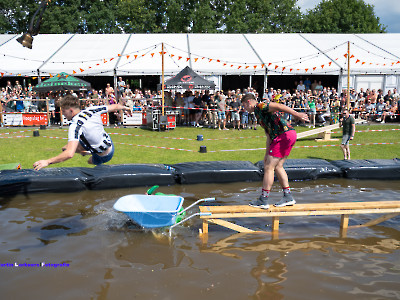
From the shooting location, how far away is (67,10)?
46625mm

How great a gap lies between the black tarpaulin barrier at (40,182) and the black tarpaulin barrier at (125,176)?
9.2 inches

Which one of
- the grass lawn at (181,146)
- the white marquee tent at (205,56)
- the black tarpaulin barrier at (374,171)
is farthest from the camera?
the white marquee tent at (205,56)

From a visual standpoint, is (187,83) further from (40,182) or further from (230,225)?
(230,225)

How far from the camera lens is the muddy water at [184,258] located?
420 cm

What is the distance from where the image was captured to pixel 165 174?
831 cm

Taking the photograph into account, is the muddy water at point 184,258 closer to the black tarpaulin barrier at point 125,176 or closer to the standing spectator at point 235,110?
the black tarpaulin barrier at point 125,176

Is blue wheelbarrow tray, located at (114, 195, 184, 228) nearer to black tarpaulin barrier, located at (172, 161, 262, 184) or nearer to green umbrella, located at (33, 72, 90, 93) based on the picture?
black tarpaulin barrier, located at (172, 161, 262, 184)

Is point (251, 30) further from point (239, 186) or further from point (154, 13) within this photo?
point (239, 186)

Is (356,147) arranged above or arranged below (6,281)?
above

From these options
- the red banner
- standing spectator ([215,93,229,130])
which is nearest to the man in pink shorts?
standing spectator ([215,93,229,130])

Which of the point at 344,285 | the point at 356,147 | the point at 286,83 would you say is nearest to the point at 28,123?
the point at 356,147

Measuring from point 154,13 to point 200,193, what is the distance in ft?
154

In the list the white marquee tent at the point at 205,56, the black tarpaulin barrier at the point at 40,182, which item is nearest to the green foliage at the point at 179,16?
the white marquee tent at the point at 205,56

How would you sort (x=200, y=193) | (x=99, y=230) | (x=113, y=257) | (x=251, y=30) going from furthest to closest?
1. (x=251, y=30)
2. (x=200, y=193)
3. (x=99, y=230)
4. (x=113, y=257)
